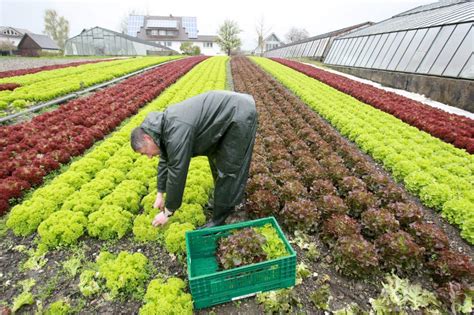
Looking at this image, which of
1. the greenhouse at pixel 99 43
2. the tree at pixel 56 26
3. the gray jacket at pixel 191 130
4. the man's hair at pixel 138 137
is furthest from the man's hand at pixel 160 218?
the tree at pixel 56 26

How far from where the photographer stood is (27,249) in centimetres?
454

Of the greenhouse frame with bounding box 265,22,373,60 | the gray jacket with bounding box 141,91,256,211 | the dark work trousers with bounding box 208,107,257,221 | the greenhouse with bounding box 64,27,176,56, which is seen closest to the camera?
the gray jacket with bounding box 141,91,256,211

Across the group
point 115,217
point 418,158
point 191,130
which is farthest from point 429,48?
point 115,217

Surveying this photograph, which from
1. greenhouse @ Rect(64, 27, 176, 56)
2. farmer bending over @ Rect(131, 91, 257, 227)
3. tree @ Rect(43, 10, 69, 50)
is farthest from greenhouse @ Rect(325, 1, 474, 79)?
tree @ Rect(43, 10, 69, 50)

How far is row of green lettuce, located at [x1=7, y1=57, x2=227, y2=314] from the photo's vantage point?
12.4 feet

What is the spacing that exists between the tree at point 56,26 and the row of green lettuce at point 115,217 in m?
109

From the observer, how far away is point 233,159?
4.13 meters

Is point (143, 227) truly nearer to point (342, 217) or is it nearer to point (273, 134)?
point (342, 217)

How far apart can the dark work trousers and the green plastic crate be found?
0.50m

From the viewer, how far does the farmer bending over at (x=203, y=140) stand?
3.56 metres

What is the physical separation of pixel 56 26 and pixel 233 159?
11605 centimetres

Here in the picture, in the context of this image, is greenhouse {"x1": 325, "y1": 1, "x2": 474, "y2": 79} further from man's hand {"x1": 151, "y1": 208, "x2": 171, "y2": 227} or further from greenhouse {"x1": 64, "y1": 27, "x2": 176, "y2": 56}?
greenhouse {"x1": 64, "y1": 27, "x2": 176, "y2": 56}

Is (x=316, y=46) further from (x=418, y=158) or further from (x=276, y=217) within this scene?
(x=276, y=217)

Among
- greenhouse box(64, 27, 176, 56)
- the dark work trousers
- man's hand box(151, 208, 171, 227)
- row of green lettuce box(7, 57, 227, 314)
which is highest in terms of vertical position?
greenhouse box(64, 27, 176, 56)
